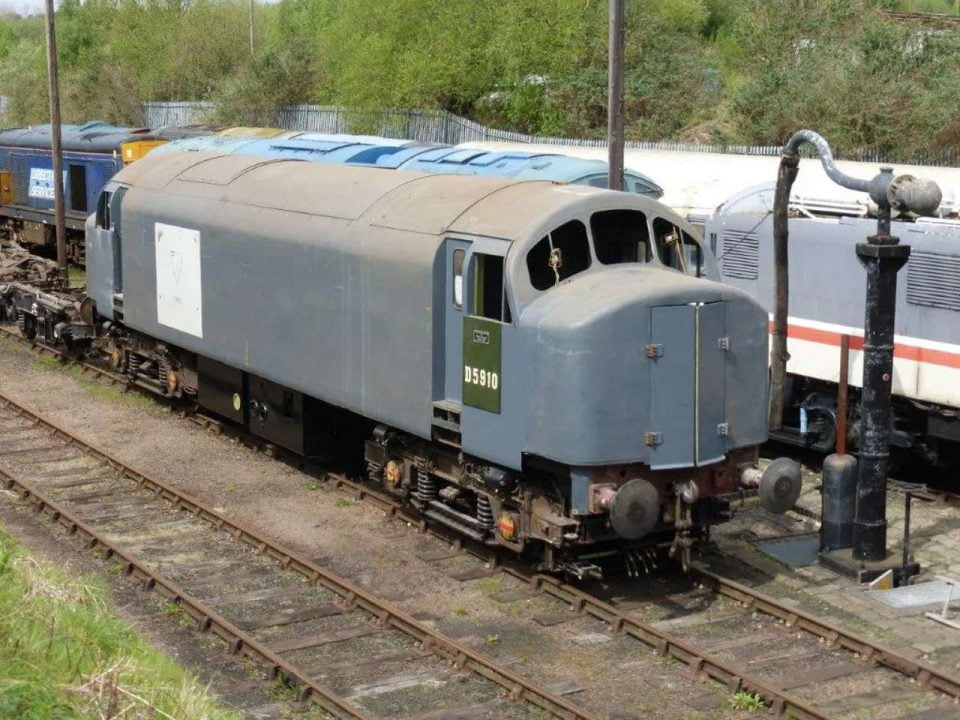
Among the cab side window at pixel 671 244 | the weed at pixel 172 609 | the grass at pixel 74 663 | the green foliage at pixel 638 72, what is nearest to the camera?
the grass at pixel 74 663

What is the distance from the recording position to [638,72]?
3828cm

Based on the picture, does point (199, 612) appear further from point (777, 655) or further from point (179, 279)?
point (179, 279)

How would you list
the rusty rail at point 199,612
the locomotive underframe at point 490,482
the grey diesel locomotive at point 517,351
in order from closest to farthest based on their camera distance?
the rusty rail at point 199,612
the grey diesel locomotive at point 517,351
the locomotive underframe at point 490,482

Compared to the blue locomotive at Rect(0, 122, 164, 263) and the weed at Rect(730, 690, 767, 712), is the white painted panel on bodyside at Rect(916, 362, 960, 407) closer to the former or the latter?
the weed at Rect(730, 690, 767, 712)

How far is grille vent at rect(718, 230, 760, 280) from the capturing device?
57.1 feet

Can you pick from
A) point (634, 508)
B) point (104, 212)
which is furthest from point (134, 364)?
point (634, 508)

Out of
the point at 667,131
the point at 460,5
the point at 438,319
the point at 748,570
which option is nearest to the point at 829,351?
the point at 748,570

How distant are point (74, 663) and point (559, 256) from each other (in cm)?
527

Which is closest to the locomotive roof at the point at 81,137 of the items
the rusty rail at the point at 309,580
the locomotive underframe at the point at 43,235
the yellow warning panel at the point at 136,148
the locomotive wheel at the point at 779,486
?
the yellow warning panel at the point at 136,148

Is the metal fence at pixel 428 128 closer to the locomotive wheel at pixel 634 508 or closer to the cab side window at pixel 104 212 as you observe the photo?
the cab side window at pixel 104 212

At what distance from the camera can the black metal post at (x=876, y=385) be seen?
12445 mm

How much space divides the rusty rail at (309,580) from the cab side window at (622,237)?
365 centimetres

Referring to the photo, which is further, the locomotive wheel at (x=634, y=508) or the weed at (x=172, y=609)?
the weed at (x=172, y=609)

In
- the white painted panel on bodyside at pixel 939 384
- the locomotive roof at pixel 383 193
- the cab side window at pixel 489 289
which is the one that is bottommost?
the white painted panel on bodyside at pixel 939 384
